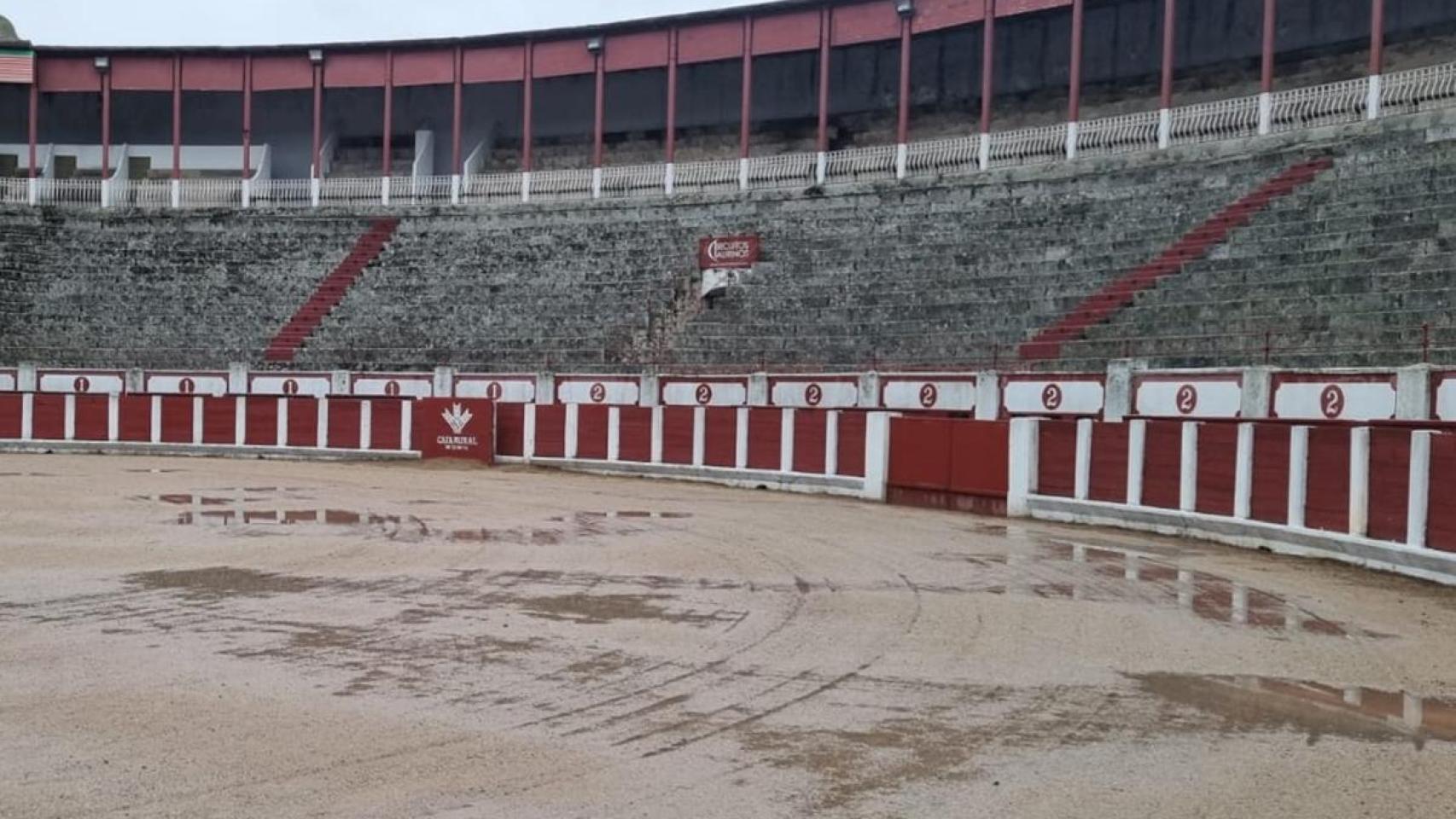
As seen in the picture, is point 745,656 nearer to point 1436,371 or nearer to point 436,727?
point 436,727

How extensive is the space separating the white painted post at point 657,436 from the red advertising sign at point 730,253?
7052mm

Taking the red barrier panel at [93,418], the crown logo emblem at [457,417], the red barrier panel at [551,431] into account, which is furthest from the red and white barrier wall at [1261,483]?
the red barrier panel at [93,418]

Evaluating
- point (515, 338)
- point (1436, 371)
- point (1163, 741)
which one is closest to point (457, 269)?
point (515, 338)

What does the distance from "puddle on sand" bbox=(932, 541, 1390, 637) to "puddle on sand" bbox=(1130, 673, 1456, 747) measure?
197cm

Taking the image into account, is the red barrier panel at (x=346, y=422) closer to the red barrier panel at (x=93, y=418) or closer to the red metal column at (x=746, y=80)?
→ the red barrier panel at (x=93, y=418)

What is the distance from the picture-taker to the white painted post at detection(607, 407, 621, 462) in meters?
24.8

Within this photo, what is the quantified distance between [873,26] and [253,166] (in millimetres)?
21130

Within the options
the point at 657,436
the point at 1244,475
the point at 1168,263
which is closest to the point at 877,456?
the point at 657,436

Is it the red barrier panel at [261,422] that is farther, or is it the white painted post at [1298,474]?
the red barrier panel at [261,422]

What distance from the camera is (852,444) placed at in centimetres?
2048

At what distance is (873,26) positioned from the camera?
32844 mm

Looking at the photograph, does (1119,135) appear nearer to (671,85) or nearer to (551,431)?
(671,85)

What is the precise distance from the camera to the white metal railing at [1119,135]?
27.6 metres

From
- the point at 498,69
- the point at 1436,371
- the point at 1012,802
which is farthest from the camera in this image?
the point at 498,69
